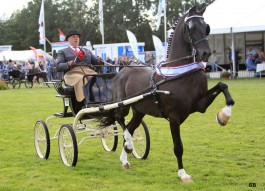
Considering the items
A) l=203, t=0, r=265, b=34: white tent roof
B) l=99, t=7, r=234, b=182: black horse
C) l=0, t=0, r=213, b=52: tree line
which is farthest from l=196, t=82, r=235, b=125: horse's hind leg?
l=0, t=0, r=213, b=52: tree line

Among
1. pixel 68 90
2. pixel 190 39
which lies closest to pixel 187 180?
pixel 190 39

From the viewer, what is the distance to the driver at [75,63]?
8.00 meters

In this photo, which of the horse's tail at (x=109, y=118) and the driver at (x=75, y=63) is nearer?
the horse's tail at (x=109, y=118)

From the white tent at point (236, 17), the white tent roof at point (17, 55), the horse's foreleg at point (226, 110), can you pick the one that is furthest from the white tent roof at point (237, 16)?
the white tent roof at point (17, 55)

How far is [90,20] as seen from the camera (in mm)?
70875

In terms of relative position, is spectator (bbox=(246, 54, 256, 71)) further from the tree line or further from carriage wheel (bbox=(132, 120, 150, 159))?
the tree line

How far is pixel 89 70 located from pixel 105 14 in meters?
69.5

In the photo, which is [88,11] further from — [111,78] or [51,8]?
[111,78]

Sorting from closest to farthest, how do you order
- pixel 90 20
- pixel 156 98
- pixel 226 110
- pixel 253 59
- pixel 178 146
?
pixel 226 110 < pixel 178 146 < pixel 156 98 < pixel 253 59 < pixel 90 20

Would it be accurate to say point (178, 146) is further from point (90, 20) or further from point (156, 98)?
point (90, 20)

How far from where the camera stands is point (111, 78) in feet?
26.6

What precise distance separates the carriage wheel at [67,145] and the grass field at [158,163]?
0.50ft

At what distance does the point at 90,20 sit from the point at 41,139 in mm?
63665

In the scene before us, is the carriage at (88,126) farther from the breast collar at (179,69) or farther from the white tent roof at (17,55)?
the white tent roof at (17,55)
